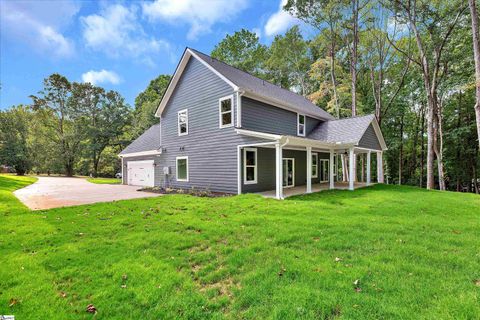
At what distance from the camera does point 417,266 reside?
350 cm

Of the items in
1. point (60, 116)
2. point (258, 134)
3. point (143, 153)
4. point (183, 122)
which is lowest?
point (143, 153)

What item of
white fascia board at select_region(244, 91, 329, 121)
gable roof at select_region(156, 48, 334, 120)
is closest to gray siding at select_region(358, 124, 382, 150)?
gable roof at select_region(156, 48, 334, 120)

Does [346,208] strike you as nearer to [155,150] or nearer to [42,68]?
[155,150]

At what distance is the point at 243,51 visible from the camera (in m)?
28.1

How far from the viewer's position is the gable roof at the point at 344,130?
13477mm

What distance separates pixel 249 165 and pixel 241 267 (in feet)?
26.4

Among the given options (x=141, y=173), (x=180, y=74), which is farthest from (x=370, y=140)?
(x=141, y=173)

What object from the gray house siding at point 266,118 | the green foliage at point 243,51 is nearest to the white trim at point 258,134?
the gray house siding at point 266,118

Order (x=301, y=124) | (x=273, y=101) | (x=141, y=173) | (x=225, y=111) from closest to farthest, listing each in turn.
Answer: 1. (x=225, y=111)
2. (x=273, y=101)
3. (x=301, y=124)
4. (x=141, y=173)

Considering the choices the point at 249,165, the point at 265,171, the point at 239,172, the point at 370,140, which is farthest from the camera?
the point at 370,140

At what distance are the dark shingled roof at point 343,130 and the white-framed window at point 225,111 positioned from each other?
243 inches

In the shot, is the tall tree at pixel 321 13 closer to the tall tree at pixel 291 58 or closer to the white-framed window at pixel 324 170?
the tall tree at pixel 291 58

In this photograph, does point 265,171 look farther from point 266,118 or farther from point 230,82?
point 230,82

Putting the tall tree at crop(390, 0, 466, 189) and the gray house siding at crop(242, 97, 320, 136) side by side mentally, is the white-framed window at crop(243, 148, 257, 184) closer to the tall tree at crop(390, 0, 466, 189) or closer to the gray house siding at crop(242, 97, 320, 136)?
the gray house siding at crop(242, 97, 320, 136)
